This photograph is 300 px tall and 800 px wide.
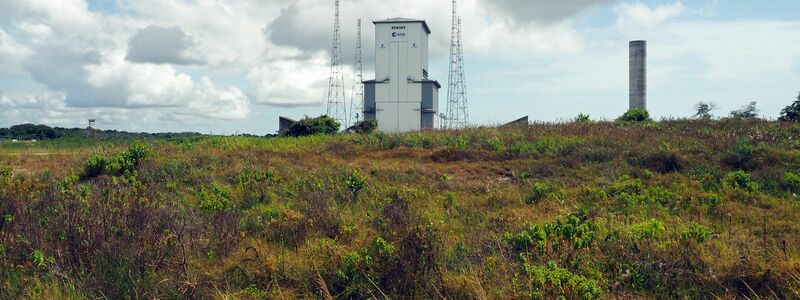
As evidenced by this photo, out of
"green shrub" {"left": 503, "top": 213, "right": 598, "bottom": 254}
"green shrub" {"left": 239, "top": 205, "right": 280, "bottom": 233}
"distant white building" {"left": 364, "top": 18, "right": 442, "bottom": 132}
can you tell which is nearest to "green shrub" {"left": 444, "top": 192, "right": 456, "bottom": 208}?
"green shrub" {"left": 239, "top": 205, "right": 280, "bottom": 233}

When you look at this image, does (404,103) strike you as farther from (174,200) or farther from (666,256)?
(666,256)

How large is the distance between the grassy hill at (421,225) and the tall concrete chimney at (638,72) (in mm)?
14558

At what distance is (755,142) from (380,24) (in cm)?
2482

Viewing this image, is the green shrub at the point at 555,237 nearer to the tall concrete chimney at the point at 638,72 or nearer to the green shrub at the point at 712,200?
the green shrub at the point at 712,200

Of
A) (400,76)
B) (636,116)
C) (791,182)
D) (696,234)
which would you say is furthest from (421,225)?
(400,76)

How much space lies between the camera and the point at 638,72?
2850cm

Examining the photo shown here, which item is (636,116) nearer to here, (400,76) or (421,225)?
(421,225)

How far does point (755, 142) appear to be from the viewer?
45.3 feet

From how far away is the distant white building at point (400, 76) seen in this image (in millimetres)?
35938

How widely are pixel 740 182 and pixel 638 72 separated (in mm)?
18846

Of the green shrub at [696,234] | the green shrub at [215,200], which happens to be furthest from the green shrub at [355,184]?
the green shrub at [696,234]

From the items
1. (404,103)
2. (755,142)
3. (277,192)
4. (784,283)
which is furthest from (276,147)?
(404,103)

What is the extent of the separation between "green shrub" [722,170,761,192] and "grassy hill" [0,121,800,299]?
0.07 metres

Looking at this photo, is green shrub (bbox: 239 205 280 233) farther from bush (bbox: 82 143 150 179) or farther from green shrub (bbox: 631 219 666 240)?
bush (bbox: 82 143 150 179)
